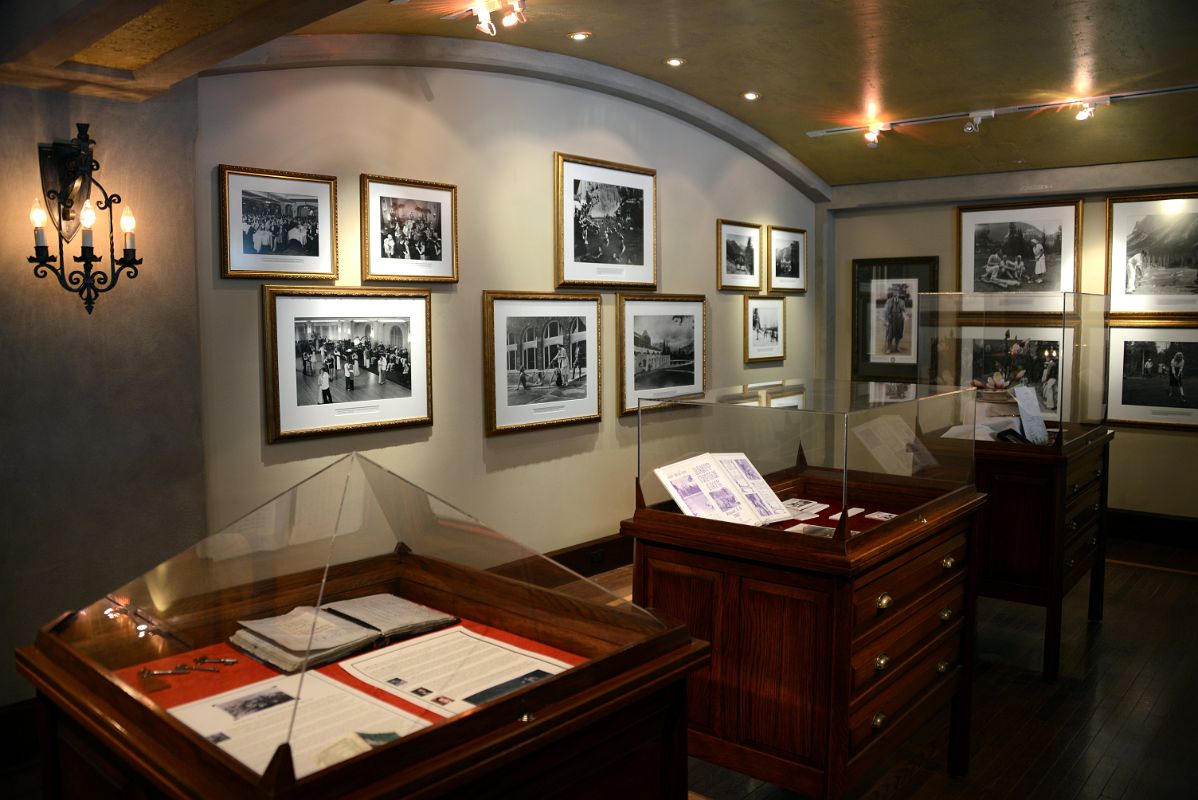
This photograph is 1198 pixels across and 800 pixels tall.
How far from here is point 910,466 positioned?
3.63 m

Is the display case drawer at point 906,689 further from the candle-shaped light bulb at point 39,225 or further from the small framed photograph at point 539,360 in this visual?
the candle-shaped light bulb at point 39,225

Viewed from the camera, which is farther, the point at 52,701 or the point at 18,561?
the point at 18,561

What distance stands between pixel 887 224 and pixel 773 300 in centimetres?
153

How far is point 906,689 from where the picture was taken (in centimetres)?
351

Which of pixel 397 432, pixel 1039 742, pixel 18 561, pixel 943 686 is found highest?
pixel 397 432

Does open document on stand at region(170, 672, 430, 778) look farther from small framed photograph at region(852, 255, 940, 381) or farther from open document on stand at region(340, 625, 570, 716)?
small framed photograph at region(852, 255, 940, 381)

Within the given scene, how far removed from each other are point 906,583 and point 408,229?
3495 millimetres

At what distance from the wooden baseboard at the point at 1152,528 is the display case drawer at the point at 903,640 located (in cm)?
490

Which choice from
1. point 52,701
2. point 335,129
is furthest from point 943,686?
point 335,129

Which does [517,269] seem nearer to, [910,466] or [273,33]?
[273,33]

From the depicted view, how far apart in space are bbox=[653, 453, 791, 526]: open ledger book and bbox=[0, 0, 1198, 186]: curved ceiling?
7.07 ft

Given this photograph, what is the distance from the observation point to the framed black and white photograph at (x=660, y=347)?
23.0 ft

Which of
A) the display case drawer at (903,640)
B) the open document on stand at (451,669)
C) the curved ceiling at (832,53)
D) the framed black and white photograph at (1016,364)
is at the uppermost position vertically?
the curved ceiling at (832,53)

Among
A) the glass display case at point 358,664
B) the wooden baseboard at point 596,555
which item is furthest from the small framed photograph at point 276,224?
the glass display case at point 358,664
